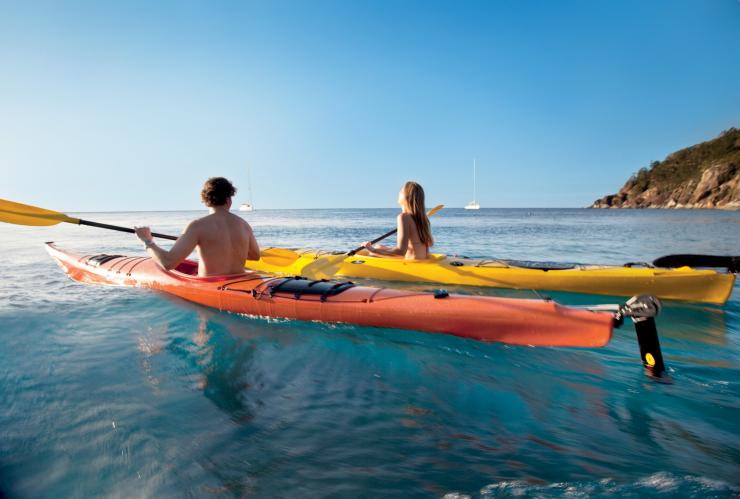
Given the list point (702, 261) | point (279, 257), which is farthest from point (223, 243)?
point (702, 261)

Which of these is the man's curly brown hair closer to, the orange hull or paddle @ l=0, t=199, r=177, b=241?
the orange hull

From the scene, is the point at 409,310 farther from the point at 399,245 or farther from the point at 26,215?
the point at 26,215

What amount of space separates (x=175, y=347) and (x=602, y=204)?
327ft

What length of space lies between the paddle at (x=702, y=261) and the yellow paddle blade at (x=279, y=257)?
599 cm

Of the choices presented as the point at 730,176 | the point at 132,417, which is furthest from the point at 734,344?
the point at 730,176

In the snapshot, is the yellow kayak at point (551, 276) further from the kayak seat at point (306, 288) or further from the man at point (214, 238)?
the man at point (214, 238)

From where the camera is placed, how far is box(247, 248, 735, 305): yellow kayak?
17.7ft

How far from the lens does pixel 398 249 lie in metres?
6.55

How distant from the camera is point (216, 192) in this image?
14.1 feet

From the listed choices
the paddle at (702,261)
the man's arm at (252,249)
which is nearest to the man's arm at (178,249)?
the man's arm at (252,249)

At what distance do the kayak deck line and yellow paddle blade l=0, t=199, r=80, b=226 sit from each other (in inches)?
56.8

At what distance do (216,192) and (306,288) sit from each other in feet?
4.56

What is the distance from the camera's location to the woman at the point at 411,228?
19.6 ft

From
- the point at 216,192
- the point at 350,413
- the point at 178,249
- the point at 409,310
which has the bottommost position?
the point at 350,413
